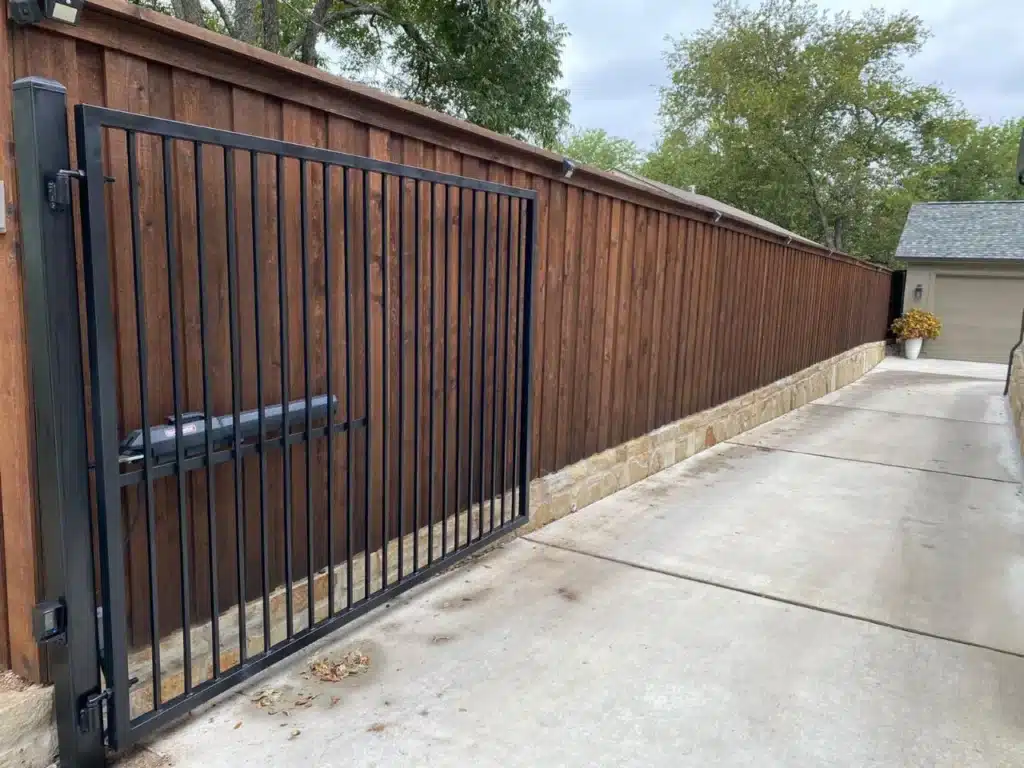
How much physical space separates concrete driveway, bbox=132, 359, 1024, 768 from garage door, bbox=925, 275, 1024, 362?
13.9 metres

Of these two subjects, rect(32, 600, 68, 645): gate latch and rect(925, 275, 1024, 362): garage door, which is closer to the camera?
rect(32, 600, 68, 645): gate latch

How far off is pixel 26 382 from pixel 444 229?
67.6 inches

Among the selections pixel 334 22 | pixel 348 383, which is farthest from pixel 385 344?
pixel 334 22

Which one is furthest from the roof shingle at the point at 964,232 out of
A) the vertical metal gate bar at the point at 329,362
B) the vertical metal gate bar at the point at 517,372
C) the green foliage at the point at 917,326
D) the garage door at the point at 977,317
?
the vertical metal gate bar at the point at 329,362

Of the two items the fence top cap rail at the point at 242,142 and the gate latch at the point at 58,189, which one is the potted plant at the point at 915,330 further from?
the gate latch at the point at 58,189

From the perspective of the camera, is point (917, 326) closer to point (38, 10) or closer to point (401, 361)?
point (401, 361)

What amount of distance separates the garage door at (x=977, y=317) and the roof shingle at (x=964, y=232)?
0.65 meters

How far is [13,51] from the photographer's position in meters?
1.71

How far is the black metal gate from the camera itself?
1863 mm

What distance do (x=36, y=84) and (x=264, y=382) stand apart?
1.10m

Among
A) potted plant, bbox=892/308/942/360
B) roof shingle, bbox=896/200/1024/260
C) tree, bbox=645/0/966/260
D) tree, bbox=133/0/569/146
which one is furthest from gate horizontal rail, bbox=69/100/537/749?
tree, bbox=645/0/966/260

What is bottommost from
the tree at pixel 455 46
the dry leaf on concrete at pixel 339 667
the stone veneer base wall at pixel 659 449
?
the dry leaf on concrete at pixel 339 667

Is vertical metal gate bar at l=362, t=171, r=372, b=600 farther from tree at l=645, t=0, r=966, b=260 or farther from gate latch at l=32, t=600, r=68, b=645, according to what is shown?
tree at l=645, t=0, r=966, b=260

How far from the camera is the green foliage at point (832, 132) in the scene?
26.2 m
